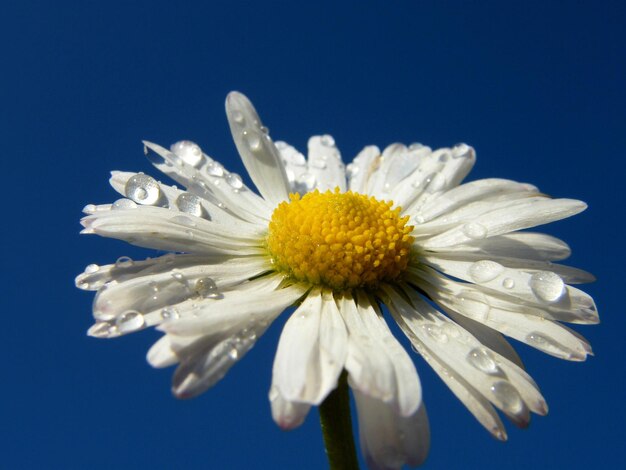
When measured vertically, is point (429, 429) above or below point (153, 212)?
below

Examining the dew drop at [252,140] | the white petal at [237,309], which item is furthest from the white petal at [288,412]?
the dew drop at [252,140]

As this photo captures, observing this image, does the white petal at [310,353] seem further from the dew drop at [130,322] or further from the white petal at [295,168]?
the white petal at [295,168]

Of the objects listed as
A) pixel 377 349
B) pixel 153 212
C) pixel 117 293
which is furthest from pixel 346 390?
pixel 153 212

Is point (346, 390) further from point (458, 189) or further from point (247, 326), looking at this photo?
point (458, 189)

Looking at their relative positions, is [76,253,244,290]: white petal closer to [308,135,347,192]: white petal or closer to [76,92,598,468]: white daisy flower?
[76,92,598,468]: white daisy flower

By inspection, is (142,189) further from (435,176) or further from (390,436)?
(390,436)
